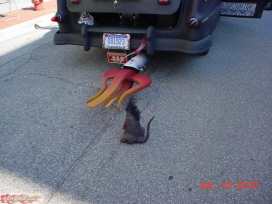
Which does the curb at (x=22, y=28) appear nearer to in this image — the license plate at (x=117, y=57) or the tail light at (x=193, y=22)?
the license plate at (x=117, y=57)

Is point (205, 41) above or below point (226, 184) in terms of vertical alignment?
above

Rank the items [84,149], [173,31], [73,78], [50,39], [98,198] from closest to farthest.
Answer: [98,198], [84,149], [173,31], [73,78], [50,39]

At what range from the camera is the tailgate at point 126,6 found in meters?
2.82

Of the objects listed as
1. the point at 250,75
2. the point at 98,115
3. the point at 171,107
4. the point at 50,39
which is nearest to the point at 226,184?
the point at 171,107

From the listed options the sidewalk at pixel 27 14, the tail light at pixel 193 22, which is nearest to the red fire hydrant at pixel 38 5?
the sidewalk at pixel 27 14

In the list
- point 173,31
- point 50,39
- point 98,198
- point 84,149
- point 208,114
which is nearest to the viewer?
point 98,198

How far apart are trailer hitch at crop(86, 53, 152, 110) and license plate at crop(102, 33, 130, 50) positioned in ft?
0.78

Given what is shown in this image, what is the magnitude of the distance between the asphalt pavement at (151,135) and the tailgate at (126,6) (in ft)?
2.94

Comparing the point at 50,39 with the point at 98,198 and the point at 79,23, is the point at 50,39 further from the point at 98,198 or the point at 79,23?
the point at 98,198

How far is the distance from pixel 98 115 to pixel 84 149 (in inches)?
21.0

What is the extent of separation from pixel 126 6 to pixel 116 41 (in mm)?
472

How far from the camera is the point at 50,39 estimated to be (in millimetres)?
5043

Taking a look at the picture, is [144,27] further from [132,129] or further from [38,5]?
[38,5]

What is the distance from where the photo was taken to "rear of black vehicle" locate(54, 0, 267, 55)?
2854mm
